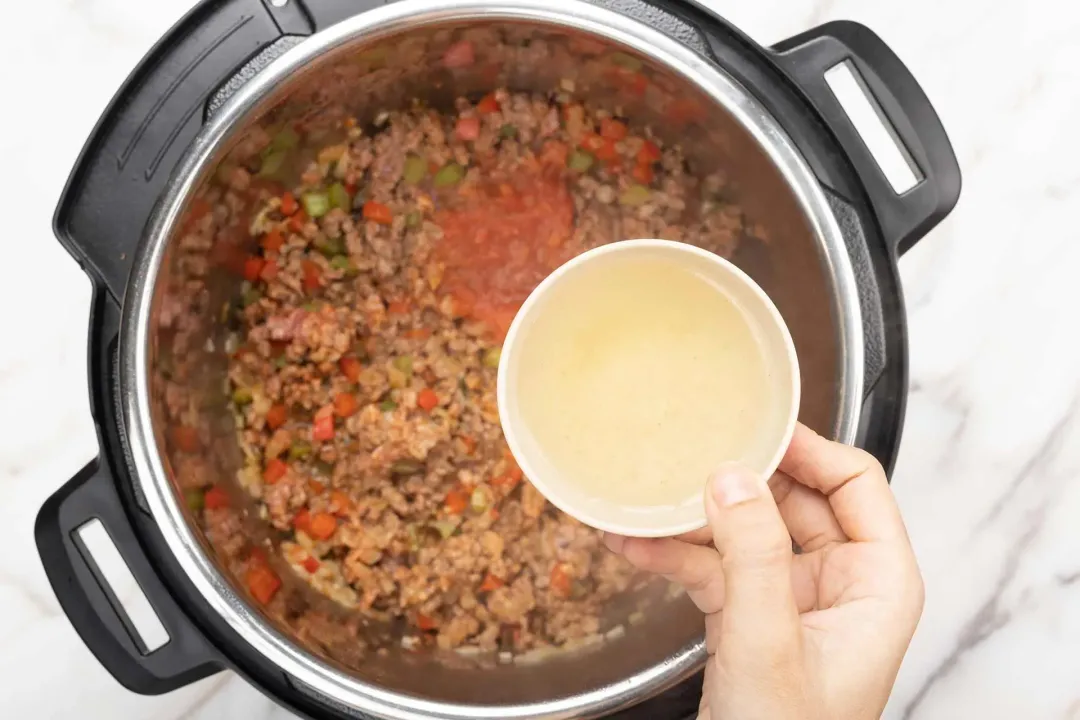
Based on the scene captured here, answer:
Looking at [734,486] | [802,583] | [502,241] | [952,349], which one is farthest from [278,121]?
[952,349]

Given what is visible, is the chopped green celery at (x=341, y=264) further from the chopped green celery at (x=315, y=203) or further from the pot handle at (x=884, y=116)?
the pot handle at (x=884, y=116)

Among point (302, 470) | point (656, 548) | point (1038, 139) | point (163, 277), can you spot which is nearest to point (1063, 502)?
point (1038, 139)

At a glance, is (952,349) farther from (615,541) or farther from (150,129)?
(150,129)

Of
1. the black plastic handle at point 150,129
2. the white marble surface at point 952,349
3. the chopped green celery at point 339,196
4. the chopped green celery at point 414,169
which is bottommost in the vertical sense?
the white marble surface at point 952,349

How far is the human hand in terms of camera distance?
0.70 metres

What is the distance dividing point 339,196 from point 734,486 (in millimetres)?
756

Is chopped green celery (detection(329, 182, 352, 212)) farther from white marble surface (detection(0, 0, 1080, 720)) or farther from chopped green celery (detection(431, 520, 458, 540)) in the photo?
chopped green celery (detection(431, 520, 458, 540))

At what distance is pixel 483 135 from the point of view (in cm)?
121

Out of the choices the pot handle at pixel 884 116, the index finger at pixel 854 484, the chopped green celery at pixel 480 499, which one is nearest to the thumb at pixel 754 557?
the index finger at pixel 854 484

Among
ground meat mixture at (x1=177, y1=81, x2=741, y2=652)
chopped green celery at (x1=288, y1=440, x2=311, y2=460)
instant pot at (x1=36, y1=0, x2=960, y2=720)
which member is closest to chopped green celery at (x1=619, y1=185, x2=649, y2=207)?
ground meat mixture at (x1=177, y1=81, x2=741, y2=652)

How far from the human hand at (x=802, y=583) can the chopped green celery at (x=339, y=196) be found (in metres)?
0.61

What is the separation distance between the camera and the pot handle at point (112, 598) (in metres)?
0.95

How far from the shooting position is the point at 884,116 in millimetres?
944

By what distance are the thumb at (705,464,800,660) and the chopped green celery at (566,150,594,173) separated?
2.06ft
